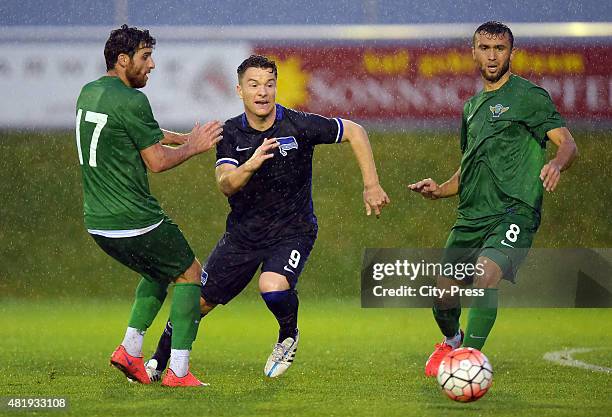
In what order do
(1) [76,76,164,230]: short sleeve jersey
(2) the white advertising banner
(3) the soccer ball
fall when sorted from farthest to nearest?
(2) the white advertising banner, (1) [76,76,164,230]: short sleeve jersey, (3) the soccer ball

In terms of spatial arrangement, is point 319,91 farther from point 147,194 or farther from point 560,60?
point 147,194

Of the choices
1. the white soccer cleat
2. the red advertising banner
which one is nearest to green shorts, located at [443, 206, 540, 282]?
the white soccer cleat

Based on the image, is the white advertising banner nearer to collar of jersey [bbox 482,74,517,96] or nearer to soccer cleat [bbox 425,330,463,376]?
collar of jersey [bbox 482,74,517,96]

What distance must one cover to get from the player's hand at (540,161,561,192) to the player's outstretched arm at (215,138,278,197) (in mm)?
1641

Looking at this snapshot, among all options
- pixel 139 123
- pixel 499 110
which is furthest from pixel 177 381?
pixel 499 110

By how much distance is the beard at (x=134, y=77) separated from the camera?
295 inches

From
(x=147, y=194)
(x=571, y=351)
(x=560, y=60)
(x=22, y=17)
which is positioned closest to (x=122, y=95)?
(x=147, y=194)

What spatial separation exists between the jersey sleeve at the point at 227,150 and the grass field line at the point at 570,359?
2.94 meters

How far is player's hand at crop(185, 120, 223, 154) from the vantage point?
7348 millimetres

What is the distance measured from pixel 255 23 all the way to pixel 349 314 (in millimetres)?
8374

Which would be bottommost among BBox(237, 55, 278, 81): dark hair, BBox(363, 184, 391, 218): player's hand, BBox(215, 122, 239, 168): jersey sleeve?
BBox(363, 184, 391, 218): player's hand

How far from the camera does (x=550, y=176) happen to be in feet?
24.5

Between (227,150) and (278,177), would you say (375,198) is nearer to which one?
(278,177)

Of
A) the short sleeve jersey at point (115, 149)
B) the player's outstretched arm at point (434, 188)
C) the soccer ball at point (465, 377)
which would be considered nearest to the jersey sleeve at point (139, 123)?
the short sleeve jersey at point (115, 149)
